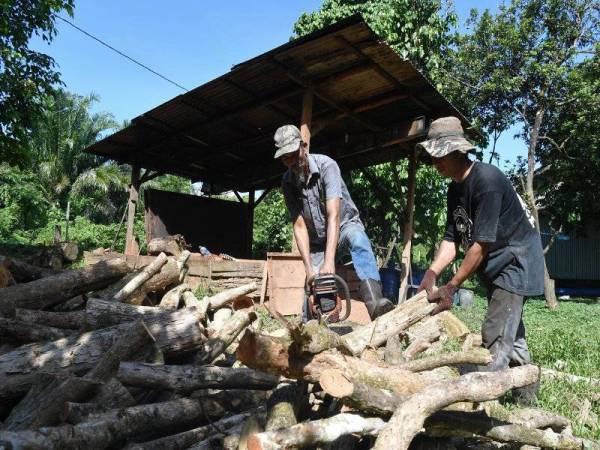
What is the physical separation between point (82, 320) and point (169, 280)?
89.9 inches

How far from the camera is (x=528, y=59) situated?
55.1 feet

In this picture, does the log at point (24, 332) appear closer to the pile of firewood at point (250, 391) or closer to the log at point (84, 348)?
the pile of firewood at point (250, 391)

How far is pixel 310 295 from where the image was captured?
3.79 meters

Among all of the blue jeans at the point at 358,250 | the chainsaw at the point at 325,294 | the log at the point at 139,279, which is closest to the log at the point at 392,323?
the chainsaw at the point at 325,294

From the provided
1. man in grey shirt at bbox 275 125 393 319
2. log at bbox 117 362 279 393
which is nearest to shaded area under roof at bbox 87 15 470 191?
man in grey shirt at bbox 275 125 393 319

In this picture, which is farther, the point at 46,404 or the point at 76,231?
the point at 76,231

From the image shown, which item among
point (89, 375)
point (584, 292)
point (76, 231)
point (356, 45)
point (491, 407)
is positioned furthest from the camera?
point (76, 231)

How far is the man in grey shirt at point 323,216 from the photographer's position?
13.1 feet

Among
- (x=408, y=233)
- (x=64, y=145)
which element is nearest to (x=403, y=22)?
(x=408, y=233)

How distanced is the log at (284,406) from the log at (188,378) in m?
0.66

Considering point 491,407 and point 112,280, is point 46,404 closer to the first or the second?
point 491,407

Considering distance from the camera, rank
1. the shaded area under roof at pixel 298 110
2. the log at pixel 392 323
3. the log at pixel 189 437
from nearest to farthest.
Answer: the log at pixel 189 437, the log at pixel 392 323, the shaded area under roof at pixel 298 110

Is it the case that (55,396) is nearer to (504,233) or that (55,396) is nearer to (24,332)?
(24,332)

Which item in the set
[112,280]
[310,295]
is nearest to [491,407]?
[310,295]
